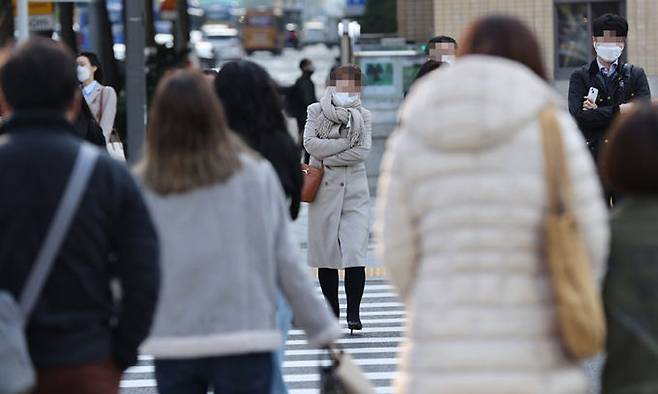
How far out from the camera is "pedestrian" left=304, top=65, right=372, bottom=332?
11.0 meters

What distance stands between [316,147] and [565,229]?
645cm

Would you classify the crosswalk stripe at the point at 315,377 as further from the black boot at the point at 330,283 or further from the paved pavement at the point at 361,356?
the black boot at the point at 330,283

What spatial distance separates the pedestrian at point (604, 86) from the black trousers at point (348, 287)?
1.83m

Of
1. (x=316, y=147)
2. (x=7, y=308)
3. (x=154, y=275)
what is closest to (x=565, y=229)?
(x=154, y=275)

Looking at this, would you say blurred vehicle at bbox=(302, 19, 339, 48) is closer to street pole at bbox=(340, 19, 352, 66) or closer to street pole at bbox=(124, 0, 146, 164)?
street pole at bbox=(340, 19, 352, 66)

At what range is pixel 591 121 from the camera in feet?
37.2

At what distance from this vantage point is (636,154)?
5043mm

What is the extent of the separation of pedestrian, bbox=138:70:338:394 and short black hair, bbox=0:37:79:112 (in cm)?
76

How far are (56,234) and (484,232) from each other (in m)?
1.16

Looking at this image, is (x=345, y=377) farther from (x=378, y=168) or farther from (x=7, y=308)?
(x=378, y=168)

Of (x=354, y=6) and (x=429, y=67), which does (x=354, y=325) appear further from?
(x=354, y=6)

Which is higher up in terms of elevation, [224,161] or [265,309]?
[224,161]

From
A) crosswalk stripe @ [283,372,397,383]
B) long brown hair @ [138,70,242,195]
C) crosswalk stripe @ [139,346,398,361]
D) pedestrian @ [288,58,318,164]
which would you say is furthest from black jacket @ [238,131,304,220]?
pedestrian @ [288,58,318,164]

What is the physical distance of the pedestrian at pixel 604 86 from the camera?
1124cm
